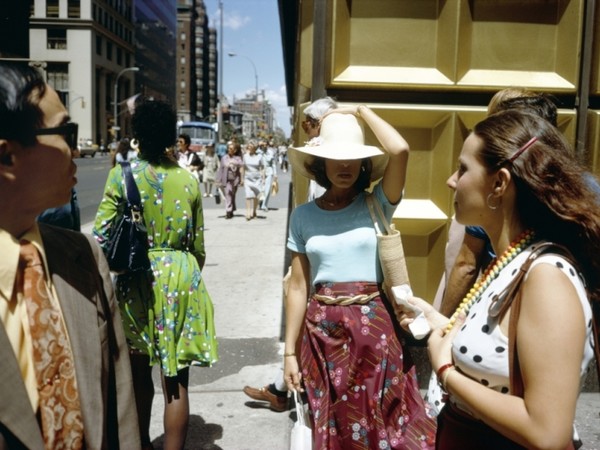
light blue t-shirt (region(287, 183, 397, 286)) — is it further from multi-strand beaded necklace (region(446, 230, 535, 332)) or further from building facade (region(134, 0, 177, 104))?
building facade (region(134, 0, 177, 104))

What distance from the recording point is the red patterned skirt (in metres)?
2.72

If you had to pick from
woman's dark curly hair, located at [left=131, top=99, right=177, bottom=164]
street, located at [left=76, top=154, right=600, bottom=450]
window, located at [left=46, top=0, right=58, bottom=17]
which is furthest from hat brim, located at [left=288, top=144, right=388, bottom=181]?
window, located at [left=46, top=0, right=58, bottom=17]

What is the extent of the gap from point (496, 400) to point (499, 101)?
5.44ft

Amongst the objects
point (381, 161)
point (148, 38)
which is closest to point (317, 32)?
point (381, 161)

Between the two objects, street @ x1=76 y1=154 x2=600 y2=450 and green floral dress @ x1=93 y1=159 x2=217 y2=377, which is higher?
green floral dress @ x1=93 y1=159 x2=217 y2=377

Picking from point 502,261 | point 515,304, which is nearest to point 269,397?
point 502,261

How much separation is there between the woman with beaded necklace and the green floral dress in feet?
5.76

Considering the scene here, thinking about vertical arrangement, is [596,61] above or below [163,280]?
above

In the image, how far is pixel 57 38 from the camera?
88.1m

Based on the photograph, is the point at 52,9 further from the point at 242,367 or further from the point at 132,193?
the point at 132,193

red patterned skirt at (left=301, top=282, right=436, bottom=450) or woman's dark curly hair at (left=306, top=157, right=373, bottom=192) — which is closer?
red patterned skirt at (left=301, top=282, right=436, bottom=450)

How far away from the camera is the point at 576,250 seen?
1607 mm

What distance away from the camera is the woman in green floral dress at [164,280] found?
325 centimetres

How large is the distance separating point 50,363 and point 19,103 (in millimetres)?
639
